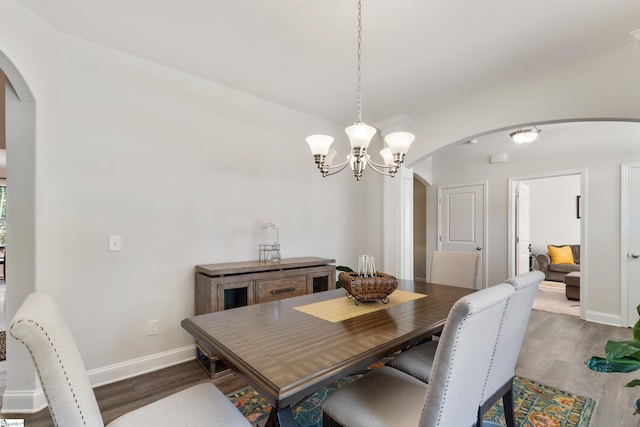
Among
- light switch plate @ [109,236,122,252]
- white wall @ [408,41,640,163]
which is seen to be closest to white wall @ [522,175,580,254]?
white wall @ [408,41,640,163]

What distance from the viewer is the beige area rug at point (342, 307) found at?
5.23 ft

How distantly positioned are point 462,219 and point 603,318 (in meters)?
2.21

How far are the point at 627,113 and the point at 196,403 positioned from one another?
11.1 feet

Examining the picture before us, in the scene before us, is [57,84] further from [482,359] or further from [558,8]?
[558,8]

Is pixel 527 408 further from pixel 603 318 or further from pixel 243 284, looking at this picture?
pixel 603 318

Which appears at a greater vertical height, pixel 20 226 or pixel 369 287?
pixel 20 226

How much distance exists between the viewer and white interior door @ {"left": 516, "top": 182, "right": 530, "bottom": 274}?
4.73 meters

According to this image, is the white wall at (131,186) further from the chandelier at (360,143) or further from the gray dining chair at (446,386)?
the gray dining chair at (446,386)

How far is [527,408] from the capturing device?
1.98 meters

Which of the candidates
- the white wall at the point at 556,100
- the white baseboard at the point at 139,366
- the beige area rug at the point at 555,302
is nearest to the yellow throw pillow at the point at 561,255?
the beige area rug at the point at 555,302

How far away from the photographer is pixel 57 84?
2.12 m

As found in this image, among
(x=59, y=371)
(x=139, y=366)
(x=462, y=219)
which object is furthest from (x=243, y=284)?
(x=462, y=219)

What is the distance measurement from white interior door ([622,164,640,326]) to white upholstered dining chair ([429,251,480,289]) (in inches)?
96.5

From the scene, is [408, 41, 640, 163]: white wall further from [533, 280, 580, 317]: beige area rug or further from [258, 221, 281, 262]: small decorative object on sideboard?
[533, 280, 580, 317]: beige area rug
